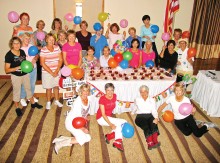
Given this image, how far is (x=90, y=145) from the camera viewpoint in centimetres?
376

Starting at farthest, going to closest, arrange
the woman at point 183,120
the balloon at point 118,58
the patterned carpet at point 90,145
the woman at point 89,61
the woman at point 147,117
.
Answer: the balloon at point 118,58
the woman at point 89,61
the woman at point 183,120
the woman at point 147,117
the patterned carpet at point 90,145

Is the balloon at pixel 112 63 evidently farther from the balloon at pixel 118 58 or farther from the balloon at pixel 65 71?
the balloon at pixel 65 71

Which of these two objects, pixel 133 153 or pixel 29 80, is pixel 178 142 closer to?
pixel 133 153

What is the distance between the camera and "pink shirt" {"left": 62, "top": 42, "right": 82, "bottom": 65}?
460cm

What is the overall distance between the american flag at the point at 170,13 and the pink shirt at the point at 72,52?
9.65 feet

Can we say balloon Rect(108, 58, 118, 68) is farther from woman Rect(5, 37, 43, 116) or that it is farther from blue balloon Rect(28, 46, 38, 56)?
woman Rect(5, 37, 43, 116)

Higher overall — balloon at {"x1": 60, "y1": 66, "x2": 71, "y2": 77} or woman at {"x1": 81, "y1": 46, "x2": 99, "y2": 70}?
woman at {"x1": 81, "y1": 46, "x2": 99, "y2": 70}

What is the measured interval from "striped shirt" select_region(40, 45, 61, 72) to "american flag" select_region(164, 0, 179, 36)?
3375 millimetres

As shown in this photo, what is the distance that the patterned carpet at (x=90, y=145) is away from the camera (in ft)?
11.4

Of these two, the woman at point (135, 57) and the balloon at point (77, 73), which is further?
the woman at point (135, 57)

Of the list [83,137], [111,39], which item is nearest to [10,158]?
[83,137]

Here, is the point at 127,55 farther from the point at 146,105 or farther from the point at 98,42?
the point at 146,105

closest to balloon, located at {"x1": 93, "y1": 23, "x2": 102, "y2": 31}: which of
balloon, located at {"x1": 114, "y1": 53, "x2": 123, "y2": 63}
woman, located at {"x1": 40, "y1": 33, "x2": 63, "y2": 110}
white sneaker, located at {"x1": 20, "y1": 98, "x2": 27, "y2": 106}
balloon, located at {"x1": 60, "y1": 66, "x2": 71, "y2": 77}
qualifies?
balloon, located at {"x1": 114, "y1": 53, "x2": 123, "y2": 63}

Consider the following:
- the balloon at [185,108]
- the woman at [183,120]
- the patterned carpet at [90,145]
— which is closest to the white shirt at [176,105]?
the woman at [183,120]
